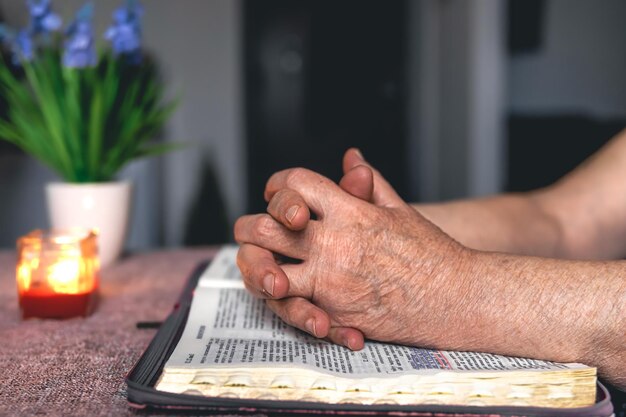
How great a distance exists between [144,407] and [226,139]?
2.84 metres

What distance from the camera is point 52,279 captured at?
30.2 inches

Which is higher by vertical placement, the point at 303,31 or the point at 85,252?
the point at 303,31

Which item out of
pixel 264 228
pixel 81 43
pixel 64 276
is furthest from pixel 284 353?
pixel 81 43

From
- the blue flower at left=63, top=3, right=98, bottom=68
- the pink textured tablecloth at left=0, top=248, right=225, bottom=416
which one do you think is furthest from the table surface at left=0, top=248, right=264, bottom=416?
the blue flower at left=63, top=3, right=98, bottom=68

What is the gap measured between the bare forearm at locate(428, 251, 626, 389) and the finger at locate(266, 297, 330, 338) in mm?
123

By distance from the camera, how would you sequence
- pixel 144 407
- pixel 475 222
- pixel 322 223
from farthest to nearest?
pixel 475 222 → pixel 322 223 → pixel 144 407

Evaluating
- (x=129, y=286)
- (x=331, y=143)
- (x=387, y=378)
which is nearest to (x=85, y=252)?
(x=129, y=286)

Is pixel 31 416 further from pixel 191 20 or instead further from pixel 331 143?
pixel 331 143

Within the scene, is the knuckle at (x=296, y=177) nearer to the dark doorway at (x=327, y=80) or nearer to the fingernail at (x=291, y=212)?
the fingernail at (x=291, y=212)

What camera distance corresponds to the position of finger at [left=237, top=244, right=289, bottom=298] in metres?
0.59

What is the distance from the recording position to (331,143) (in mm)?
5555

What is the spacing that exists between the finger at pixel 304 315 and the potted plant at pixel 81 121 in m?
0.61

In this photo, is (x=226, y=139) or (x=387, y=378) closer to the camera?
(x=387, y=378)

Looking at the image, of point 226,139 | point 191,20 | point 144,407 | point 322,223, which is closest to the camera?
point 144,407
